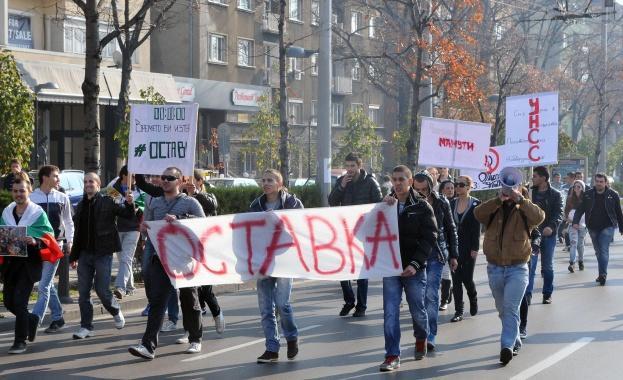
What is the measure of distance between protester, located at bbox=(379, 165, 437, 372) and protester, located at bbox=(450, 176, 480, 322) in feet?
9.84

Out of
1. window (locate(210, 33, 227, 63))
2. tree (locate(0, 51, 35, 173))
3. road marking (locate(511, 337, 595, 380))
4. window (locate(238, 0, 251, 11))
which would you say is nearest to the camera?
road marking (locate(511, 337, 595, 380))

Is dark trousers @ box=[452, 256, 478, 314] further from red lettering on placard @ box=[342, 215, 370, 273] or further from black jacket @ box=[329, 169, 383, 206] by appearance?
red lettering on placard @ box=[342, 215, 370, 273]

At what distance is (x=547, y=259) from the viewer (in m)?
14.0

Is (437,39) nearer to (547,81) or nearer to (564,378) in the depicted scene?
(564,378)

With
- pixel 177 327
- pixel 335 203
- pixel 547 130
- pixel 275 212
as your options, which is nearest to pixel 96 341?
pixel 177 327

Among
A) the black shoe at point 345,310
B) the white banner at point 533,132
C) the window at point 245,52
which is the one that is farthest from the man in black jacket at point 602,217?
the window at point 245,52

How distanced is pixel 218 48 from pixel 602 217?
32808 millimetres

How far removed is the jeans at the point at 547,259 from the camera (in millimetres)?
13922

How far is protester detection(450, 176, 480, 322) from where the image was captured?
12.3 m

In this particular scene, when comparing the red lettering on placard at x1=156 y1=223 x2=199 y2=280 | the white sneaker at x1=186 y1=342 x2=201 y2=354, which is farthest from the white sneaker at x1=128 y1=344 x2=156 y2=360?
the red lettering on placard at x1=156 y1=223 x2=199 y2=280

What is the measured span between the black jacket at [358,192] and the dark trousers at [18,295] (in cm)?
421

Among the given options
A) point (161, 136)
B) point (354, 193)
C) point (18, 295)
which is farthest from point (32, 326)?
point (354, 193)

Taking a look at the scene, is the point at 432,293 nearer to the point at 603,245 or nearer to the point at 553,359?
the point at 553,359

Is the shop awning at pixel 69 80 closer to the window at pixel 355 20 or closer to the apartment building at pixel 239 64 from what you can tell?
the apartment building at pixel 239 64
